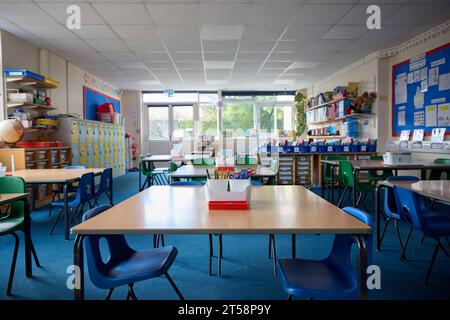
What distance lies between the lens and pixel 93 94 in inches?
359

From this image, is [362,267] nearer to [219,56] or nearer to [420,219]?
[420,219]

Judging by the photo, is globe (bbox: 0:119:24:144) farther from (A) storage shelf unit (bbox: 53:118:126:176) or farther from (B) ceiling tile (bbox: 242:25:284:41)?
(B) ceiling tile (bbox: 242:25:284:41)

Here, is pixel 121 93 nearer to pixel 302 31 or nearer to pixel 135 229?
pixel 302 31

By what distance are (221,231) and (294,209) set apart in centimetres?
58

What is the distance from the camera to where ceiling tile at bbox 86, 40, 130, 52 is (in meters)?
5.96

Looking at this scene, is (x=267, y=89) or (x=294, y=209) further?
(x=267, y=89)

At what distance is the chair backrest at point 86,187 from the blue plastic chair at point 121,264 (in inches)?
78.1

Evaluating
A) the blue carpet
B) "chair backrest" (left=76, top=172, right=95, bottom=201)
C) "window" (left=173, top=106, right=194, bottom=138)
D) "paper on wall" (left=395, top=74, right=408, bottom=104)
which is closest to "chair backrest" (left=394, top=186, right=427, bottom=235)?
the blue carpet

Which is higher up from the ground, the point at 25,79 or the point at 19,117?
the point at 25,79

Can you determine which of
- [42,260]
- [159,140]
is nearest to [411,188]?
[42,260]

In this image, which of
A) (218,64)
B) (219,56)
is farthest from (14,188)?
(218,64)

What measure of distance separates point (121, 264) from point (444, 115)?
5508 mm

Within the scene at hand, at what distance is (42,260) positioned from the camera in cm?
309

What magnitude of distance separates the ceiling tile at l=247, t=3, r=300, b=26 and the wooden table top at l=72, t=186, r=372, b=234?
3.31m
